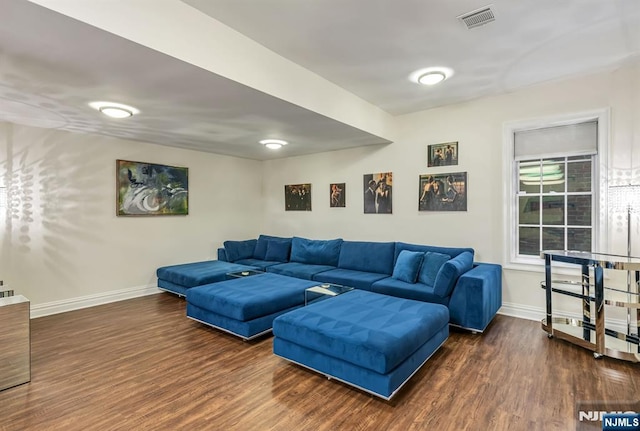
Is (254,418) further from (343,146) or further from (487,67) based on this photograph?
(343,146)

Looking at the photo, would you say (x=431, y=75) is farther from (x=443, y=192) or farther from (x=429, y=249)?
(x=429, y=249)

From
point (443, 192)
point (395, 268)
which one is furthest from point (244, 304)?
point (443, 192)

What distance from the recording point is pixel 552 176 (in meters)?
3.90

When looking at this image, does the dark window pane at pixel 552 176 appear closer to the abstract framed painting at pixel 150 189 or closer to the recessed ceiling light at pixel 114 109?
the recessed ceiling light at pixel 114 109

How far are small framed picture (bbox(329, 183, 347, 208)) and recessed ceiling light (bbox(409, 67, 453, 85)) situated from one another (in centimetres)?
238

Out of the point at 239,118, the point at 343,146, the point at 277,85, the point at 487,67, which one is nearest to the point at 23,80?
the point at 239,118

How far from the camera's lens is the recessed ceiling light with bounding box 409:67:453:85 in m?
3.35

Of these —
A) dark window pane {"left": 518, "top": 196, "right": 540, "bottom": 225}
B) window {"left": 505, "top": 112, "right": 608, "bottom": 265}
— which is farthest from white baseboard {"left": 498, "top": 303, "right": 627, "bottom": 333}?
dark window pane {"left": 518, "top": 196, "right": 540, "bottom": 225}

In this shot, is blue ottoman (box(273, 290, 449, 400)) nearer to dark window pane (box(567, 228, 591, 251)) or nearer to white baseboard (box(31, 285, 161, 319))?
dark window pane (box(567, 228, 591, 251))

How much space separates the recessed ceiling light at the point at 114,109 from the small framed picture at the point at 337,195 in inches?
128

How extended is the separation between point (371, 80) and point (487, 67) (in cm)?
120

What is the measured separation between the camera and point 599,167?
11.5 ft

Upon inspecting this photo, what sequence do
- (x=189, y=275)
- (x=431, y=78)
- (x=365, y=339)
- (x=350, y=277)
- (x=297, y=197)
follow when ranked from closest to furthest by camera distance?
1. (x=365, y=339)
2. (x=431, y=78)
3. (x=350, y=277)
4. (x=189, y=275)
5. (x=297, y=197)

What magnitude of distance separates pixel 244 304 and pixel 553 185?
12.8 feet
